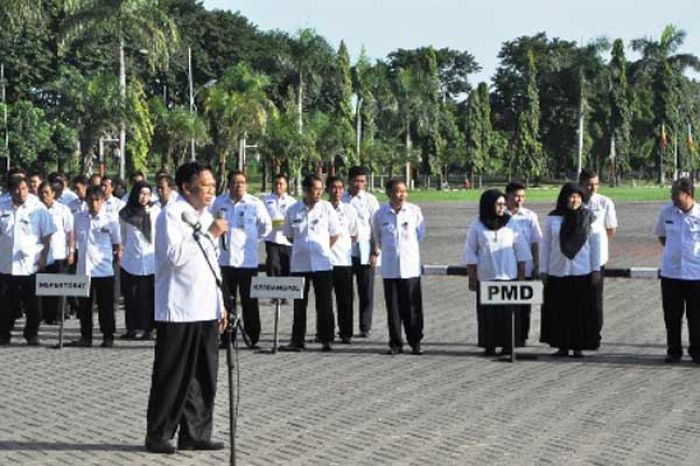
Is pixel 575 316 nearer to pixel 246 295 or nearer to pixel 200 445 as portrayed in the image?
pixel 246 295

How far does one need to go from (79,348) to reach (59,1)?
25258 mm

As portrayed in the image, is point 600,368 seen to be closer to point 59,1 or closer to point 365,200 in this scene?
point 365,200

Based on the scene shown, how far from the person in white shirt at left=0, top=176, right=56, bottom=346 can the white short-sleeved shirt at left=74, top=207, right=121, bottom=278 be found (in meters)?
0.46

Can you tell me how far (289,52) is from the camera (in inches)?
3354

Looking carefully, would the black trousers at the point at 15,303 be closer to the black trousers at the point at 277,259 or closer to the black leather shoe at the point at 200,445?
the black trousers at the point at 277,259

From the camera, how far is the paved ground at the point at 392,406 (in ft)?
28.2

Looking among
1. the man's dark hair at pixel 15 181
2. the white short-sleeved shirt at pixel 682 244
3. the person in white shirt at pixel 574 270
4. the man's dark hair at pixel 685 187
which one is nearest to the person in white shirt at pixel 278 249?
the man's dark hair at pixel 15 181

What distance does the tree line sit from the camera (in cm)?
5662

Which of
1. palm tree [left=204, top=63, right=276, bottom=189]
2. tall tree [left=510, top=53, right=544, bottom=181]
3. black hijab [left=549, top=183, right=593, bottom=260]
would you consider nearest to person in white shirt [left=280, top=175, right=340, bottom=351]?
black hijab [left=549, top=183, right=593, bottom=260]

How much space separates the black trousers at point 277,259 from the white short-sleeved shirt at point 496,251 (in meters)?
4.17

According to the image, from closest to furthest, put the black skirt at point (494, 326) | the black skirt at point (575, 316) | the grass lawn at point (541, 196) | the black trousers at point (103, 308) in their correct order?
the black skirt at point (494, 326) < the black skirt at point (575, 316) < the black trousers at point (103, 308) < the grass lawn at point (541, 196)

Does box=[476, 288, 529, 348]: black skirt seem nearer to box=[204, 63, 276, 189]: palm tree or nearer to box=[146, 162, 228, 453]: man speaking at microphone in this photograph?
box=[146, 162, 228, 453]: man speaking at microphone

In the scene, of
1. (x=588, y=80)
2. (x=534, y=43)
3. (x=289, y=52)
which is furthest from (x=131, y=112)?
(x=534, y=43)

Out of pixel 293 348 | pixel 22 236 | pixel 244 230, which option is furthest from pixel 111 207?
pixel 293 348
